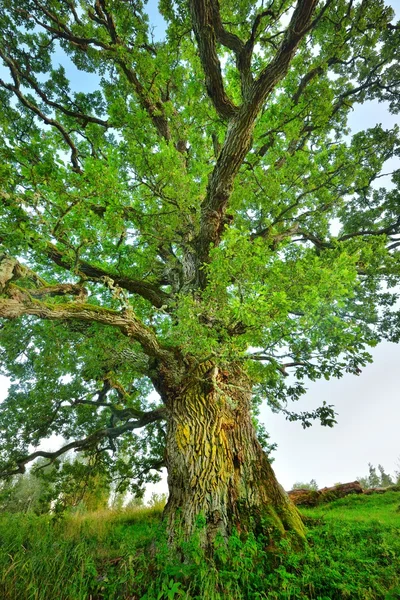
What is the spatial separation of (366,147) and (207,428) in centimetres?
887

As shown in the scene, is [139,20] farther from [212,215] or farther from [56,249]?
[56,249]

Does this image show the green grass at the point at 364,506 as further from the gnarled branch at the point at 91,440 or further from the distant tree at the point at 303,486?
the gnarled branch at the point at 91,440

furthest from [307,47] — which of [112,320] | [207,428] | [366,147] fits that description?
[207,428]

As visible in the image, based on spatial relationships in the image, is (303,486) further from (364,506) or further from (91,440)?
(91,440)

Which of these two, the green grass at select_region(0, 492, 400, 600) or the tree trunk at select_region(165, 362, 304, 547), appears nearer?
the green grass at select_region(0, 492, 400, 600)

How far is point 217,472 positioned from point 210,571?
156 centimetres

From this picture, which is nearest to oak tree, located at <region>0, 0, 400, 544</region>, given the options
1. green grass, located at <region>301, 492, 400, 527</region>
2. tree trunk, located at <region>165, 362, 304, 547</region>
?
tree trunk, located at <region>165, 362, 304, 547</region>

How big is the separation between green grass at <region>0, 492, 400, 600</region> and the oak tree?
2.09ft

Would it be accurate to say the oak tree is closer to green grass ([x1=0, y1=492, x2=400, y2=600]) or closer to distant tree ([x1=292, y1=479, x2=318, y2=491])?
green grass ([x1=0, y1=492, x2=400, y2=600])

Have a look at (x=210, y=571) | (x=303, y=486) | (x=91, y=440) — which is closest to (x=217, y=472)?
(x=210, y=571)

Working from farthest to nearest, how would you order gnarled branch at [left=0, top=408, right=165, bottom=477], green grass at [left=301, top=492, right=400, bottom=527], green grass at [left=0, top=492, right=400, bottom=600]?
green grass at [left=301, top=492, right=400, bottom=527], gnarled branch at [left=0, top=408, right=165, bottom=477], green grass at [left=0, top=492, right=400, bottom=600]

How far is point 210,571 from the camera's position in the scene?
3055 mm

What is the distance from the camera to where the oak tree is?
437 centimetres

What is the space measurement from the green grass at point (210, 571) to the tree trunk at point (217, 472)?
382 mm
